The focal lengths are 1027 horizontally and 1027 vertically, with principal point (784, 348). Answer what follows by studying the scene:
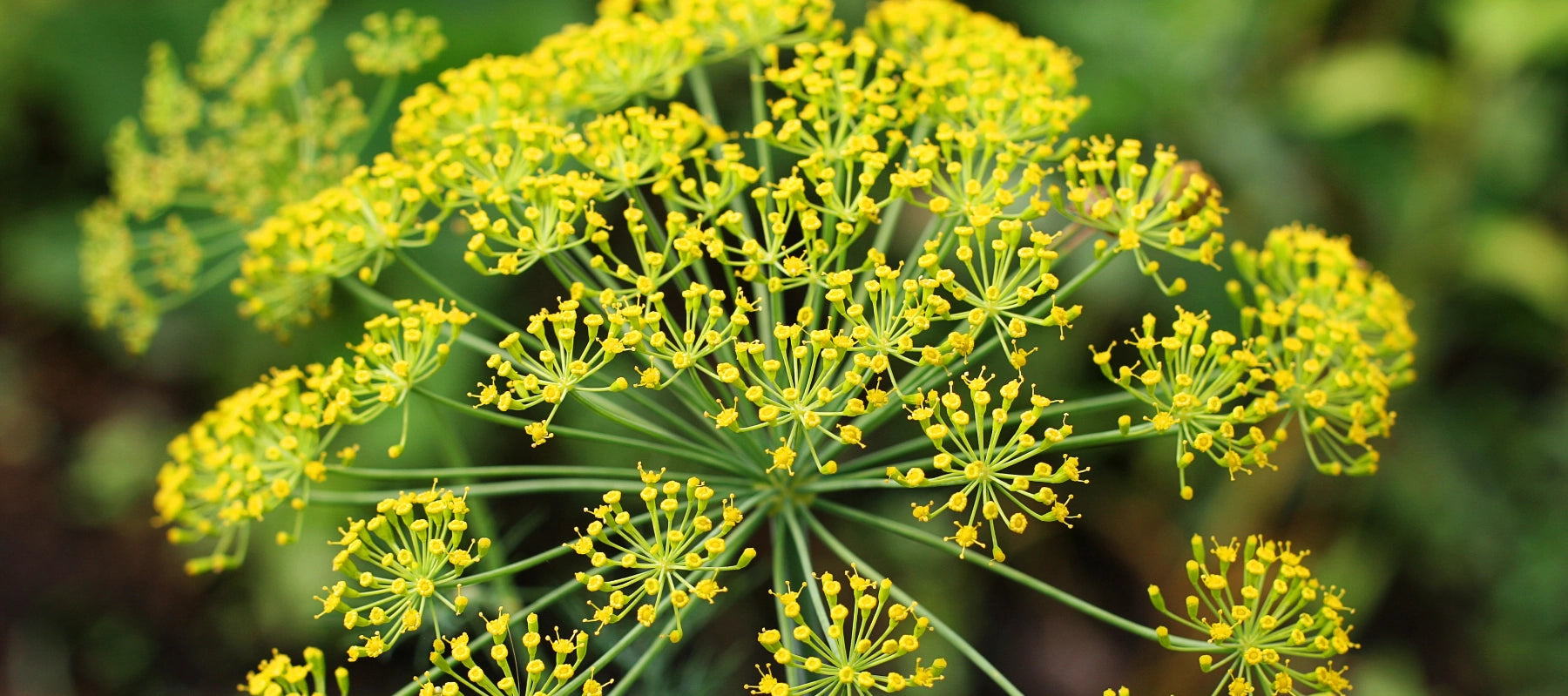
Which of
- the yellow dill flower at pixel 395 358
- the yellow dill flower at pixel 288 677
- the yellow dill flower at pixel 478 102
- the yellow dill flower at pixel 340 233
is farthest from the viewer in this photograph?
the yellow dill flower at pixel 478 102

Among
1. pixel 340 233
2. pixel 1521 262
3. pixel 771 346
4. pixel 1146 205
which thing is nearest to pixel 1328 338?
pixel 1146 205

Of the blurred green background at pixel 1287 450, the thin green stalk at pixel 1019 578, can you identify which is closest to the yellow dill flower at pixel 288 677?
the thin green stalk at pixel 1019 578

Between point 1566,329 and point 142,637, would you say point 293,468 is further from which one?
point 1566,329

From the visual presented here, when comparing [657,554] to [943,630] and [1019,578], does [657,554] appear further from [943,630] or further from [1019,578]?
[1019,578]

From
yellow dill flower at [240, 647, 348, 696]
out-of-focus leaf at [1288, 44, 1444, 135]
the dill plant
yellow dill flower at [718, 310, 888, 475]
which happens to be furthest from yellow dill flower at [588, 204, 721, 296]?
out-of-focus leaf at [1288, 44, 1444, 135]

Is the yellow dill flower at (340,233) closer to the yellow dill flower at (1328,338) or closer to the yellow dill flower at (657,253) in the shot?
the yellow dill flower at (657,253)

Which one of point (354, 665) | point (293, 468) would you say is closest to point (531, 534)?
point (354, 665)

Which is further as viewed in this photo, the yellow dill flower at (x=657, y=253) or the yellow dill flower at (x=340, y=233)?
the yellow dill flower at (x=340, y=233)
